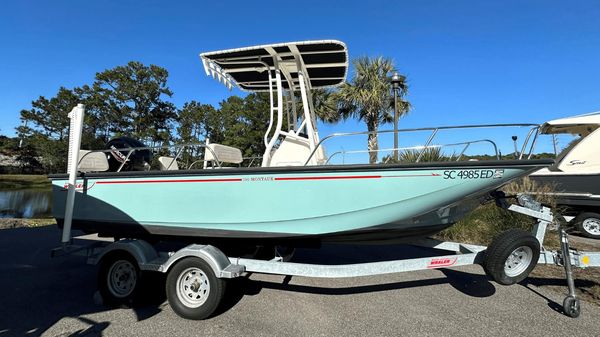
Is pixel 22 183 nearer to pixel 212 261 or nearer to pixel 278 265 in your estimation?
pixel 212 261

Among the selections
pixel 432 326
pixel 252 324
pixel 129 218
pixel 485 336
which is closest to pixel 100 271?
pixel 129 218

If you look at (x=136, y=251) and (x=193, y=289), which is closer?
(x=193, y=289)

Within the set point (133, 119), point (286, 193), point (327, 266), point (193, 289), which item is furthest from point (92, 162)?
point (133, 119)

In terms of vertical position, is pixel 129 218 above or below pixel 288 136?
below

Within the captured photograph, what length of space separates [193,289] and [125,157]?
88.7 inches

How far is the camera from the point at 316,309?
375 centimetres

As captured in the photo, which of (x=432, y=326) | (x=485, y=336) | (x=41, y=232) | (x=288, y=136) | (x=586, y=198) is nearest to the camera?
(x=485, y=336)

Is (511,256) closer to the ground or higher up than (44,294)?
higher up

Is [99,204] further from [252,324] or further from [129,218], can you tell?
[252,324]

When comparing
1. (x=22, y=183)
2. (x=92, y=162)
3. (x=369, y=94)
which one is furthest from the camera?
(x=22, y=183)

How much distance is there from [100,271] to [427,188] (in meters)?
3.74

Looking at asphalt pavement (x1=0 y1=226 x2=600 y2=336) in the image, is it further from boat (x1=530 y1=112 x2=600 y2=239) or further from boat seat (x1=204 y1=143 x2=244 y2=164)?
boat (x1=530 y1=112 x2=600 y2=239)

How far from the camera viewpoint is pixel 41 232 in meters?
8.35

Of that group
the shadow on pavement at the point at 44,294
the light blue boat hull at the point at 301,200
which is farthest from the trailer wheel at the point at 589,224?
the shadow on pavement at the point at 44,294
